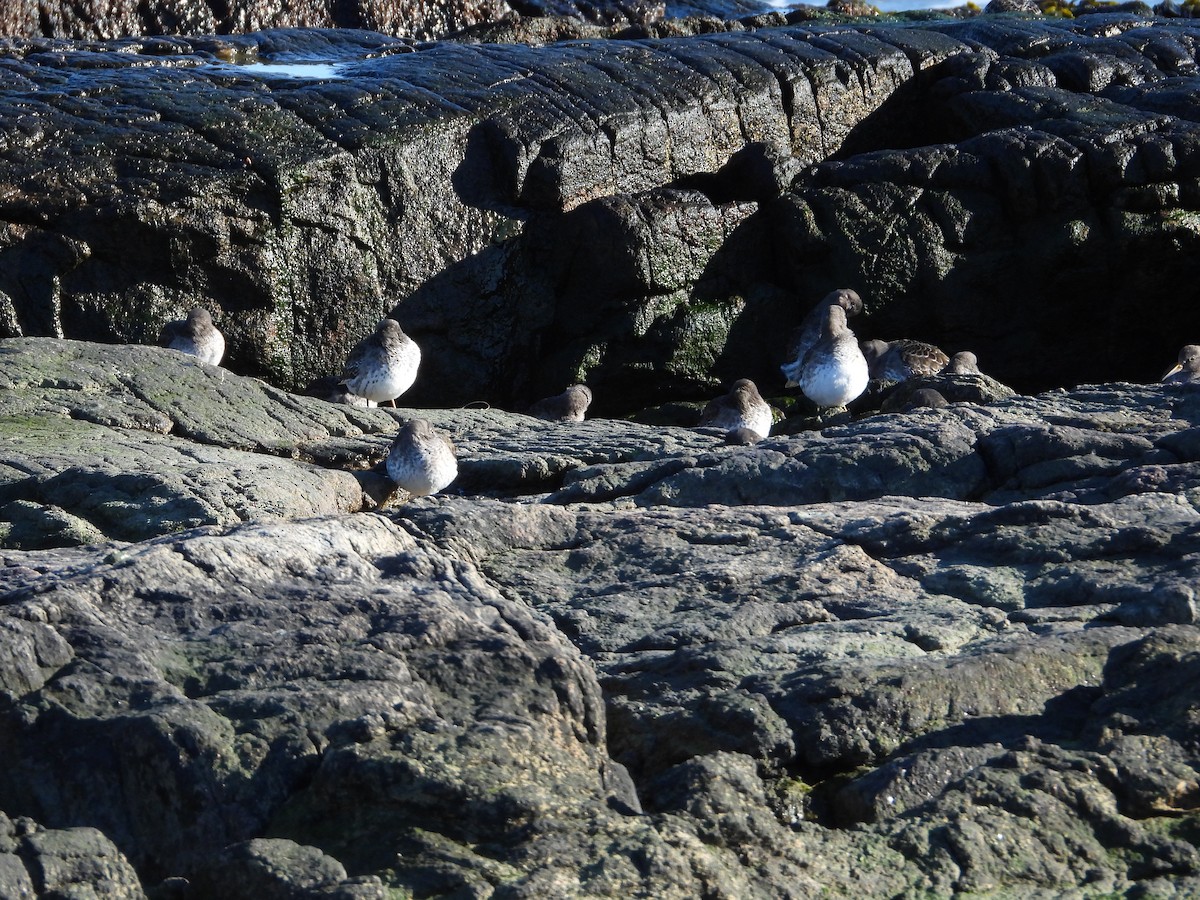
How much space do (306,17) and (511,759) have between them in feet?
68.5

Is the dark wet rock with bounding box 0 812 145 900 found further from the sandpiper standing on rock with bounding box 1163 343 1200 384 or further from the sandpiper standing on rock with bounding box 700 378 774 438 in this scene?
the sandpiper standing on rock with bounding box 1163 343 1200 384

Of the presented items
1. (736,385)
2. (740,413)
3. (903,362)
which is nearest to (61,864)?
(740,413)

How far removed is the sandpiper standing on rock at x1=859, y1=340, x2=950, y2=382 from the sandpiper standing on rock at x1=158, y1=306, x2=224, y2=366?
6173 mm

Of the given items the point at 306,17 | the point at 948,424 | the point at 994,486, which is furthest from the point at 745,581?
the point at 306,17

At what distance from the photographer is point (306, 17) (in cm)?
2292

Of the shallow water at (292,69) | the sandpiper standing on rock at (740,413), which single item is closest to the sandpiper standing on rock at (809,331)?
the sandpiper standing on rock at (740,413)

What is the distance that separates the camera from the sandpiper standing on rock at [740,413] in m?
13.1

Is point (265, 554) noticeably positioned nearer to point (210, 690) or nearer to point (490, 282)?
point (210, 690)

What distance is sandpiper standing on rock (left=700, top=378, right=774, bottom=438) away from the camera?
1315cm

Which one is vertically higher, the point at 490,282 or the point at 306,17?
the point at 306,17

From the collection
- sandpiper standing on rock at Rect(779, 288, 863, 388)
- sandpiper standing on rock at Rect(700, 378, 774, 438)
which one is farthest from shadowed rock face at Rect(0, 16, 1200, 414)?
sandpiper standing on rock at Rect(700, 378, 774, 438)

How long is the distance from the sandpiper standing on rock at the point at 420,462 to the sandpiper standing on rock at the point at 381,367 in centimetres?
322

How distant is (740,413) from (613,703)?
8.74 metres

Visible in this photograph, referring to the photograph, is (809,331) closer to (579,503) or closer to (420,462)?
(420,462)
